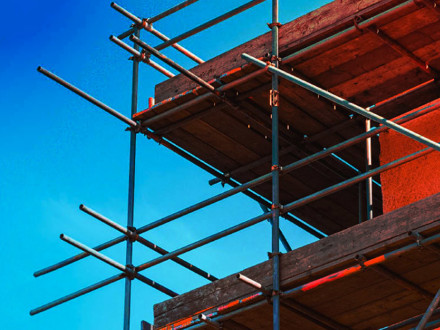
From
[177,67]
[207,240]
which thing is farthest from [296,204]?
[177,67]

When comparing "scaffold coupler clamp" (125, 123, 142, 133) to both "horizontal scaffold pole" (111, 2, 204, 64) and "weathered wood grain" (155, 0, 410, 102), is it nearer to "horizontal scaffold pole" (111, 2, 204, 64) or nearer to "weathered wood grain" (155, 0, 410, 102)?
"weathered wood grain" (155, 0, 410, 102)

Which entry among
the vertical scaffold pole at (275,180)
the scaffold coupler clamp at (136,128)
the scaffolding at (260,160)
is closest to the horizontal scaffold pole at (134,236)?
the scaffolding at (260,160)

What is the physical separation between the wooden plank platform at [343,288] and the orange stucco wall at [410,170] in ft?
4.75

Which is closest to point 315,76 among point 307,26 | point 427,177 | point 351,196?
point 307,26

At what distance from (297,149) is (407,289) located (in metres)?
3.39

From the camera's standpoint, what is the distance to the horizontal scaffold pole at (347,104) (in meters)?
10.5

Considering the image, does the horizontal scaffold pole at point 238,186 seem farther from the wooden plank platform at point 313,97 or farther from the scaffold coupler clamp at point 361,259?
the scaffold coupler clamp at point 361,259

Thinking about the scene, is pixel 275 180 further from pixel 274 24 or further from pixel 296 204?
pixel 274 24

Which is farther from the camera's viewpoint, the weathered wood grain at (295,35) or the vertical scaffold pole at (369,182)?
the vertical scaffold pole at (369,182)

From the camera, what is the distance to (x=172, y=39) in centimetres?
1396

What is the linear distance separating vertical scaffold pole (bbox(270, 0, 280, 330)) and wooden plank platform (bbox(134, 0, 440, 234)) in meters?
0.18

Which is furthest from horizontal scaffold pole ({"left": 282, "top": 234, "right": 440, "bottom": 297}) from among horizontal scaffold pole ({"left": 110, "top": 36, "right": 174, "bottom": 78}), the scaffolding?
horizontal scaffold pole ({"left": 110, "top": 36, "right": 174, "bottom": 78})

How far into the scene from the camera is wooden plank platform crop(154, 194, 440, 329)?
1051 cm

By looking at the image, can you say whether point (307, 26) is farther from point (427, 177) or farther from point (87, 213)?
point (87, 213)
